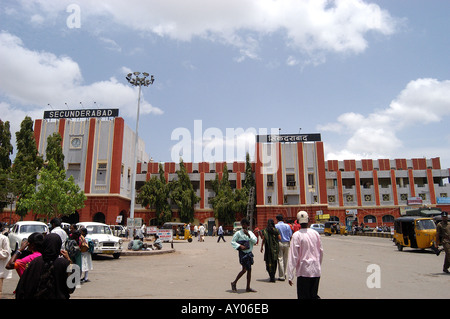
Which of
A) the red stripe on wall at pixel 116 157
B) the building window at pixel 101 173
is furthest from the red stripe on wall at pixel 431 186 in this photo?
the building window at pixel 101 173

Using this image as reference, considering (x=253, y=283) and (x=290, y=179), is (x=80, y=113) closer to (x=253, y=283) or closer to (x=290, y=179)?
(x=290, y=179)

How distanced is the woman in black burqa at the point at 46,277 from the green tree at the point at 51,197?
1251 inches

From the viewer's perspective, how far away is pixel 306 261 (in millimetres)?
5055

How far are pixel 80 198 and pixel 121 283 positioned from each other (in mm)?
28904

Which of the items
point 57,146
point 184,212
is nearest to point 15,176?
point 57,146

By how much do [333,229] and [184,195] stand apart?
20616 millimetres

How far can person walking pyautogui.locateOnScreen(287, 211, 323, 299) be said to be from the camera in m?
5.02

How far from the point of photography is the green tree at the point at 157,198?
4834 centimetres

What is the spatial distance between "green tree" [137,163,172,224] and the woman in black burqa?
4499 centimetres

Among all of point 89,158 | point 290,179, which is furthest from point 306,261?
point 290,179

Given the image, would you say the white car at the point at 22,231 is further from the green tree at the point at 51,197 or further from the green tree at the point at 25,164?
the green tree at the point at 25,164

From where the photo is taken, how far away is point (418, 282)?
8703mm

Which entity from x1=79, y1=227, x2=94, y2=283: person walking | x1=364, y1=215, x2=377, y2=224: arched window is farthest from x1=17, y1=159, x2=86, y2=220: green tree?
x1=364, y1=215, x2=377, y2=224: arched window

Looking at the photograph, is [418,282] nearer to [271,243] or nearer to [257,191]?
[271,243]
